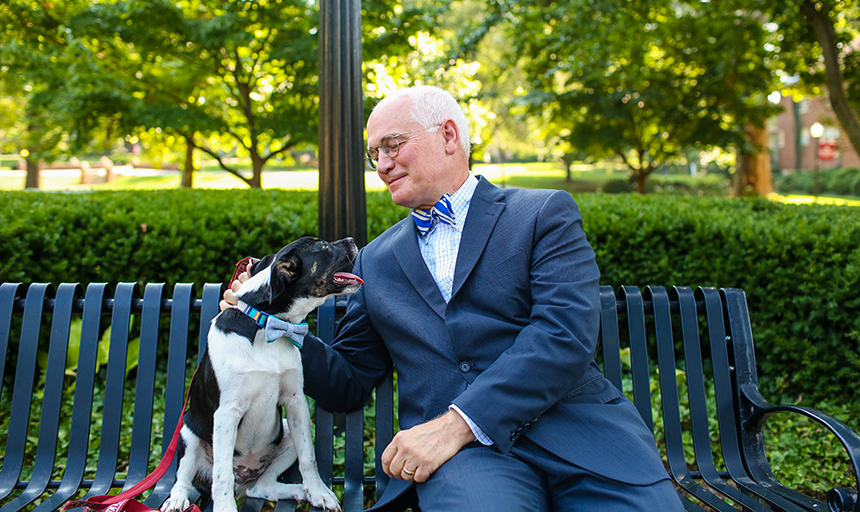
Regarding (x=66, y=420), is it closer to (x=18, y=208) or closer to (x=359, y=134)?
(x=18, y=208)

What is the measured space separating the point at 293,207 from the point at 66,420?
2.39m

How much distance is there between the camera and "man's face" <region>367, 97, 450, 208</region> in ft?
8.07

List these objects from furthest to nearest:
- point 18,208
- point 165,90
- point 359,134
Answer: point 165,90 < point 18,208 < point 359,134

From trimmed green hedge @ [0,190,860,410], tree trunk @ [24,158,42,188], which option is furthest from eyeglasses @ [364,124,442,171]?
tree trunk @ [24,158,42,188]

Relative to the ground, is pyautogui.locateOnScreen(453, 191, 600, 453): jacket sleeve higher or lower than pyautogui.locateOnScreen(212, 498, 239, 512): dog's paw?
higher

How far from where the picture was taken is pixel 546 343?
6.95 feet

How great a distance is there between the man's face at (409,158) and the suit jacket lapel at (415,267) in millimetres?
156

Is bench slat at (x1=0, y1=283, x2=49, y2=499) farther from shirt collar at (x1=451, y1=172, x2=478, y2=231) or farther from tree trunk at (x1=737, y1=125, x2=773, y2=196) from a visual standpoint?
tree trunk at (x1=737, y1=125, x2=773, y2=196)

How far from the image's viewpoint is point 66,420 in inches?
163

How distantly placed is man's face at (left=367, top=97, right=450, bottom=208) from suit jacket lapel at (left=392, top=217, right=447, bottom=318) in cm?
16

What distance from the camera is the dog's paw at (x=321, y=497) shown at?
233 centimetres

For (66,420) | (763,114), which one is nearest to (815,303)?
(66,420)

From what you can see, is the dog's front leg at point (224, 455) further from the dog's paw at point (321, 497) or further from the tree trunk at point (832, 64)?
the tree trunk at point (832, 64)

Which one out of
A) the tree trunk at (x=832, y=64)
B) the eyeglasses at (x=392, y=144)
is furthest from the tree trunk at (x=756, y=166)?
the eyeglasses at (x=392, y=144)
